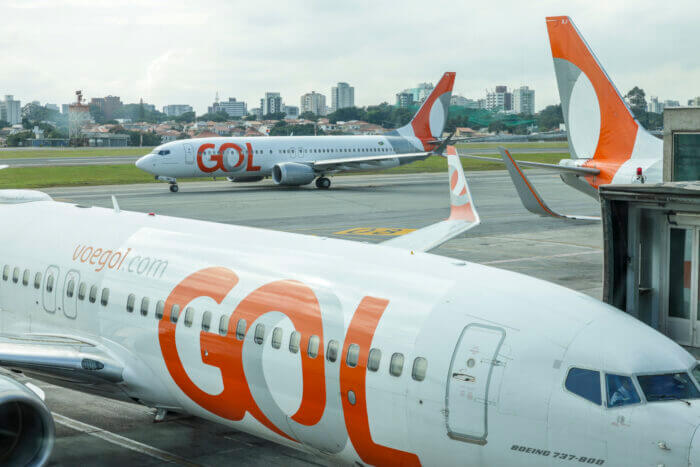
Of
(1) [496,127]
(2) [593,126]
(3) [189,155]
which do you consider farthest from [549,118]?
(2) [593,126]

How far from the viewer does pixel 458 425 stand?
914 centimetres

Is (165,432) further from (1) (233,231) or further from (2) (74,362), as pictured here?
(1) (233,231)

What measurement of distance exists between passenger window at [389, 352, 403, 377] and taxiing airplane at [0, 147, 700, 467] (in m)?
0.02

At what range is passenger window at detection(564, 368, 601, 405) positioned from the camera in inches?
332

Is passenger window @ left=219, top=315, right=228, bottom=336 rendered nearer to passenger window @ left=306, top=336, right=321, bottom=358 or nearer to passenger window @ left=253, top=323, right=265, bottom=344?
passenger window @ left=253, top=323, right=265, bottom=344

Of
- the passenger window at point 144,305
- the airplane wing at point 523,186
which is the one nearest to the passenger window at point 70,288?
the passenger window at point 144,305

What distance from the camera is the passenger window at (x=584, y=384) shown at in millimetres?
8438

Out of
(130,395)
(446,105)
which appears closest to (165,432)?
(130,395)

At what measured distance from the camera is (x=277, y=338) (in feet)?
36.1

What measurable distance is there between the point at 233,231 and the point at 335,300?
3.72 metres

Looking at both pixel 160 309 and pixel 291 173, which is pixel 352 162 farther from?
pixel 160 309

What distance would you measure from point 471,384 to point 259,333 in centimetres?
334

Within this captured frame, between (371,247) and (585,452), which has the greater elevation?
(371,247)

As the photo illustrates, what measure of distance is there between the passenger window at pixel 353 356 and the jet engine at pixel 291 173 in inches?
1990
